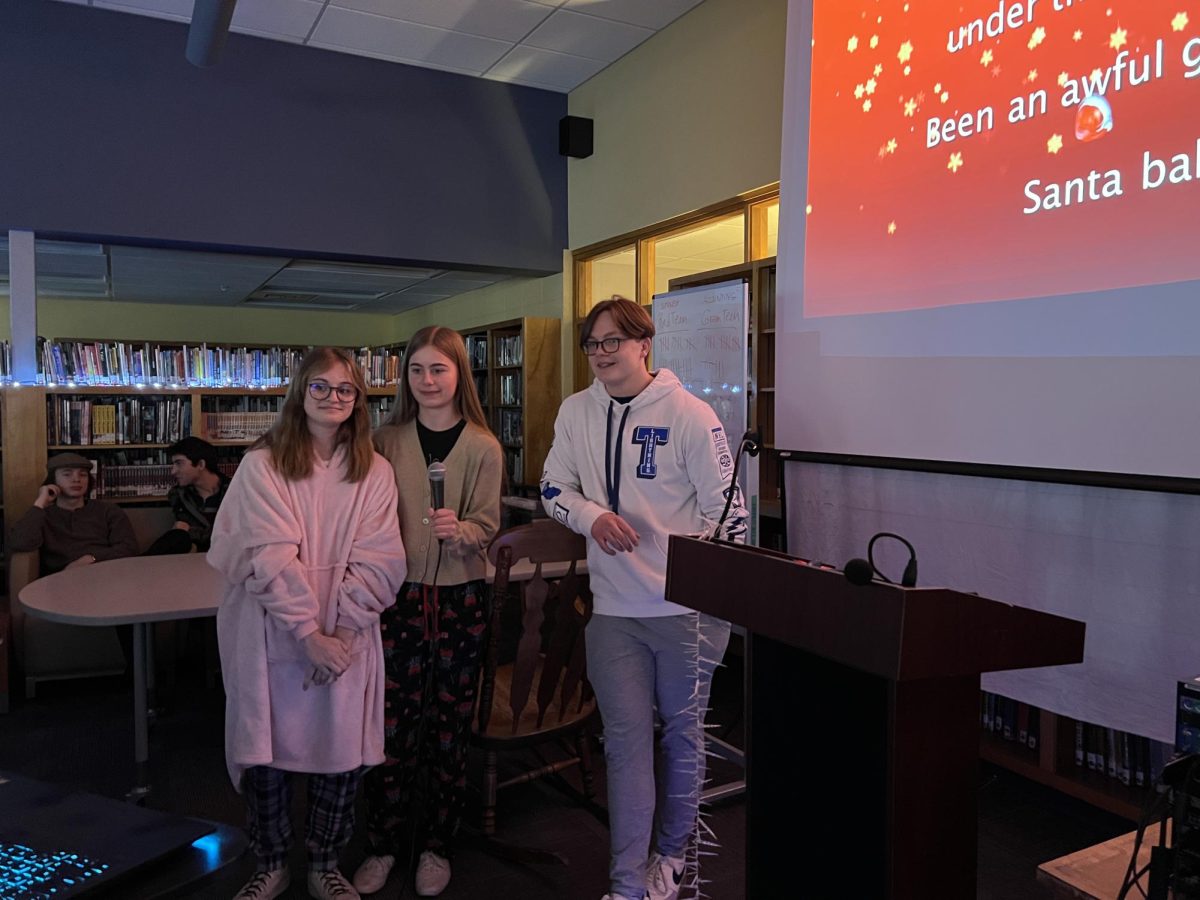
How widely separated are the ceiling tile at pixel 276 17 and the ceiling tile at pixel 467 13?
21 centimetres

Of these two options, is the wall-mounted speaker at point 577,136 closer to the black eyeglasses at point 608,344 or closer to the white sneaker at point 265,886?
the black eyeglasses at point 608,344

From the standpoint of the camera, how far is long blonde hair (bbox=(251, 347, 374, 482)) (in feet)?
6.63

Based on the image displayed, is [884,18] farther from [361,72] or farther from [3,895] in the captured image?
[361,72]

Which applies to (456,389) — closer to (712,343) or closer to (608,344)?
(608,344)

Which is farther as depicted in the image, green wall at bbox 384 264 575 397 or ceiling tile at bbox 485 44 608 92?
green wall at bbox 384 264 575 397

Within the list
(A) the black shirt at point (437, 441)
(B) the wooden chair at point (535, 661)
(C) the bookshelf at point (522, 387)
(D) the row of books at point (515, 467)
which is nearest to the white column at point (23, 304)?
(C) the bookshelf at point (522, 387)

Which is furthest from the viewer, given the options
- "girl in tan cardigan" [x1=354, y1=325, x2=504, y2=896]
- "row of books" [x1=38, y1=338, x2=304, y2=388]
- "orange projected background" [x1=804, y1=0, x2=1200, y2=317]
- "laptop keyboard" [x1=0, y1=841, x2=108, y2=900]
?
"row of books" [x1=38, y1=338, x2=304, y2=388]

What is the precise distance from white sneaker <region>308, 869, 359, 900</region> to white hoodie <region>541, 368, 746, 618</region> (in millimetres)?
973

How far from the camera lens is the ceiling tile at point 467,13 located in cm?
453

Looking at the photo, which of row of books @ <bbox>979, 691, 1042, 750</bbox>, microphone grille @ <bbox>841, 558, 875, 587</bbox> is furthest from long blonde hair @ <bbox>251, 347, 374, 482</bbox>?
row of books @ <bbox>979, 691, 1042, 750</bbox>

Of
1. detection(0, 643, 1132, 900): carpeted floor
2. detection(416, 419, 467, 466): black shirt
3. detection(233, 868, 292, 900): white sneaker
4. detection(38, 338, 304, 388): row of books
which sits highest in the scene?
detection(38, 338, 304, 388): row of books

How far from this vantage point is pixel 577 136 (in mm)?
5594

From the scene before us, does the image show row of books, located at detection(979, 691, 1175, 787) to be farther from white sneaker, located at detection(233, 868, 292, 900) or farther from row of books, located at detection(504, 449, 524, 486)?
row of books, located at detection(504, 449, 524, 486)

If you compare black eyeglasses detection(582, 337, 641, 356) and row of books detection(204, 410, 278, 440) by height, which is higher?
black eyeglasses detection(582, 337, 641, 356)
